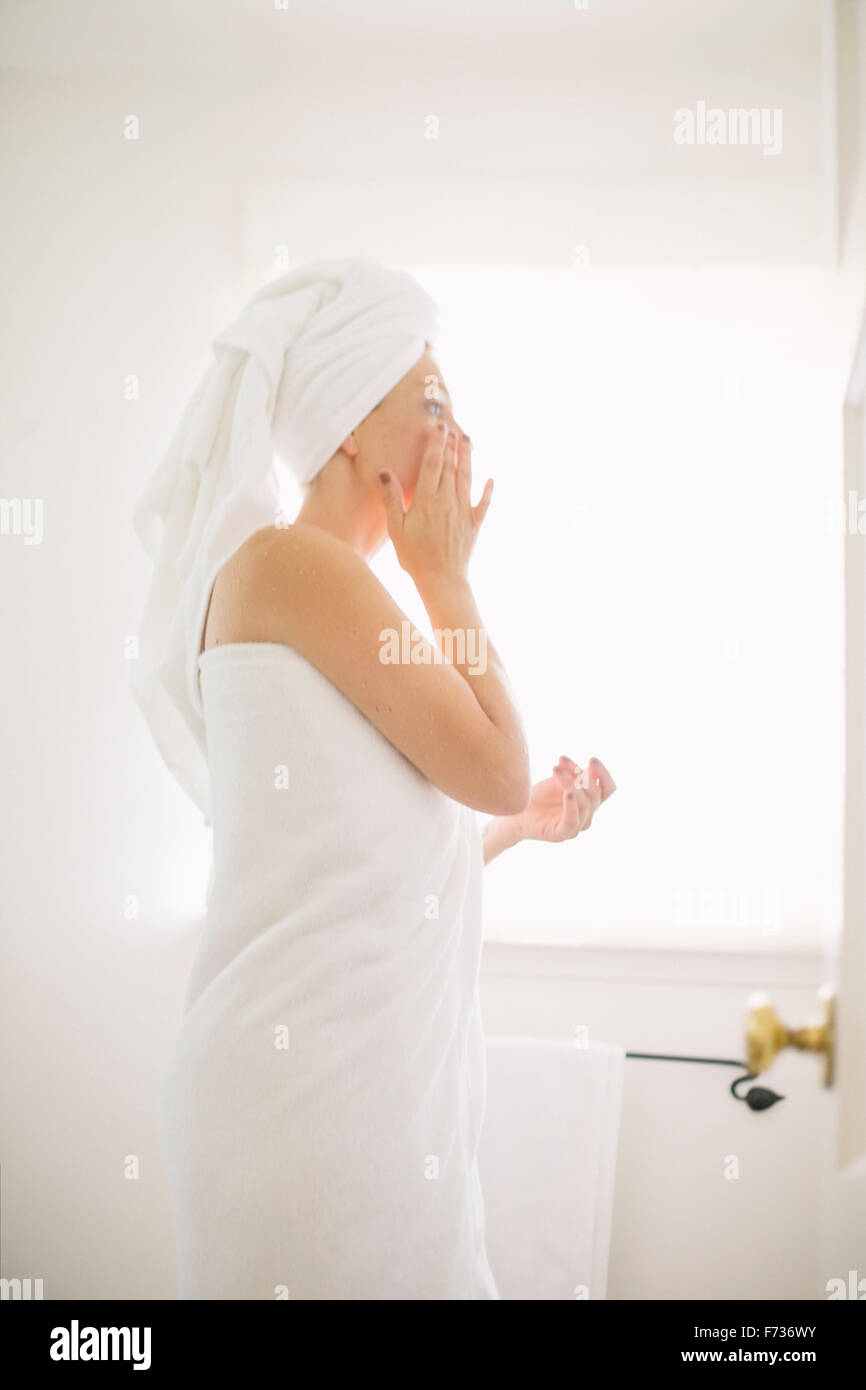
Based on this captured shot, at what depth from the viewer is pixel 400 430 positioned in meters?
0.97

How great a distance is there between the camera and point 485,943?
1.65m

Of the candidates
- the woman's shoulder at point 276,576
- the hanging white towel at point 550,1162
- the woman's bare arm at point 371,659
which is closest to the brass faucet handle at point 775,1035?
the woman's bare arm at point 371,659

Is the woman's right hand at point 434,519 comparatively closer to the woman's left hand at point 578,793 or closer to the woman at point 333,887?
the woman at point 333,887

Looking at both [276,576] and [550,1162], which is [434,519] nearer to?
[276,576]

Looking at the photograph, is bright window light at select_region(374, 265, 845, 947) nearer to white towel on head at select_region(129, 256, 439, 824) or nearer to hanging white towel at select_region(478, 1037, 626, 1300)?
hanging white towel at select_region(478, 1037, 626, 1300)

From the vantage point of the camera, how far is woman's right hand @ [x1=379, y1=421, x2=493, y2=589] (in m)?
0.92

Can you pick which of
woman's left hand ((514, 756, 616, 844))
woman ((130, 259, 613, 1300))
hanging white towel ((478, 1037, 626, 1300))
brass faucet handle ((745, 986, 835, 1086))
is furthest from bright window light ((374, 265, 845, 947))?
brass faucet handle ((745, 986, 835, 1086))

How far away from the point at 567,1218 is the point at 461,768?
35.5 inches

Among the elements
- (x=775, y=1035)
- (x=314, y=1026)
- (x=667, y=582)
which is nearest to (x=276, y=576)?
(x=314, y=1026)

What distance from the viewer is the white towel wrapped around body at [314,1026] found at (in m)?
0.78

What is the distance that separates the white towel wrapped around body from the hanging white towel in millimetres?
577

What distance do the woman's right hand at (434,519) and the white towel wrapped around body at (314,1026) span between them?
15 cm

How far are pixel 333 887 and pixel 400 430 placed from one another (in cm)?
43
